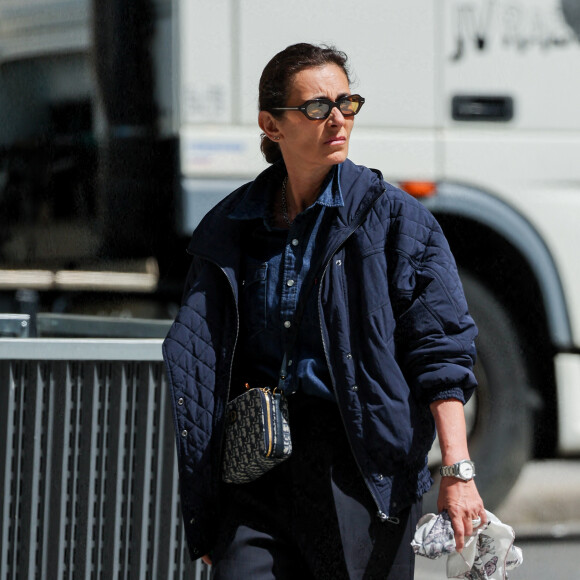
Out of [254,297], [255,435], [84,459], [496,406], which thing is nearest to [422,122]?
[496,406]

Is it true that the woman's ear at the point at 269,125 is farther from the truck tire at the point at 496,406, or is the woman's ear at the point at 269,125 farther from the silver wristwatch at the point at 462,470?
the truck tire at the point at 496,406

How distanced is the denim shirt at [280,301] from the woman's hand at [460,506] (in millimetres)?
292

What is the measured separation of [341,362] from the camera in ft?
7.43

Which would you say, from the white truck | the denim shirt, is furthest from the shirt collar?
the white truck

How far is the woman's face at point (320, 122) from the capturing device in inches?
92.5

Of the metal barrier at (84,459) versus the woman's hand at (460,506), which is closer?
the woman's hand at (460,506)

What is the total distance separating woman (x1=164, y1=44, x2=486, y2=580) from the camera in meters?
2.28

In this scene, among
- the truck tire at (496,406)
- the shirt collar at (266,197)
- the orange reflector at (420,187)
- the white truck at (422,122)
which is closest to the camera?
the shirt collar at (266,197)

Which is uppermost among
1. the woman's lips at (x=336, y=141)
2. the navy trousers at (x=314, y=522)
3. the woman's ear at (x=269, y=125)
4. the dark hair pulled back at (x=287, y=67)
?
the dark hair pulled back at (x=287, y=67)

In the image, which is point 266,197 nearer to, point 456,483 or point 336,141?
point 336,141

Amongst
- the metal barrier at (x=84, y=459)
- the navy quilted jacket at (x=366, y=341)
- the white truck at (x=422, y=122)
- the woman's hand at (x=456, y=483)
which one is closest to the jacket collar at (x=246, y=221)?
the navy quilted jacket at (x=366, y=341)

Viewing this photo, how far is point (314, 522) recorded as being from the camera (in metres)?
2.31

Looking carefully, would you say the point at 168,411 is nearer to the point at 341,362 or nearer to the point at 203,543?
the point at 203,543

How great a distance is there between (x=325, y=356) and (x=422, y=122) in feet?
7.98
